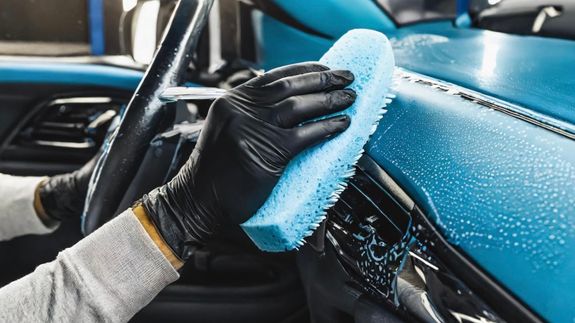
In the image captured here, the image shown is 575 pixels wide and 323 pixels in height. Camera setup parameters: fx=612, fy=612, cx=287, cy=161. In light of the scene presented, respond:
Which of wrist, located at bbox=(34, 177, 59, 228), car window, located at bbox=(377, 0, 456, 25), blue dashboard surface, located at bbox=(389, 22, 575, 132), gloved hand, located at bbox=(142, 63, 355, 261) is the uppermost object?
car window, located at bbox=(377, 0, 456, 25)

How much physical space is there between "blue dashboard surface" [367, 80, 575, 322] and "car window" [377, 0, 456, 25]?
48 cm

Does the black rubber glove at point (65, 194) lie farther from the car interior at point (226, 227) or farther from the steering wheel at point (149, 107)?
the steering wheel at point (149, 107)

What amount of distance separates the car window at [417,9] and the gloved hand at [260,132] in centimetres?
48

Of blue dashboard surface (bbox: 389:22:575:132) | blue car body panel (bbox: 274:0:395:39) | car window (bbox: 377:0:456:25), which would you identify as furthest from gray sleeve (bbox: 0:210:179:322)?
car window (bbox: 377:0:456:25)

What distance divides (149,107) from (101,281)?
0.27m

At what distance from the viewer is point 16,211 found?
1374 mm

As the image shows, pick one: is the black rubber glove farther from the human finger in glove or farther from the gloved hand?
the gloved hand

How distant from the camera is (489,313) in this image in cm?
52

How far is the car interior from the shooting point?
1.96ft

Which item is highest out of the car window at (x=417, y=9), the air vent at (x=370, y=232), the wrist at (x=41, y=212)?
the car window at (x=417, y=9)

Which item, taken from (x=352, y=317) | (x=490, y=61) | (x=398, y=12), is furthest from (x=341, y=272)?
(x=398, y=12)

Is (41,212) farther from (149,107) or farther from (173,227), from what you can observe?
(173,227)

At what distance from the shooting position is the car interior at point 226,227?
597 mm

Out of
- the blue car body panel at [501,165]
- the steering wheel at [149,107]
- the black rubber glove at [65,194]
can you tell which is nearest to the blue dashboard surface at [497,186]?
the blue car body panel at [501,165]
